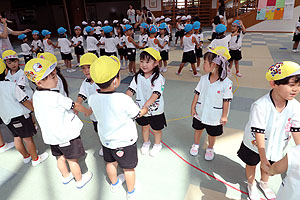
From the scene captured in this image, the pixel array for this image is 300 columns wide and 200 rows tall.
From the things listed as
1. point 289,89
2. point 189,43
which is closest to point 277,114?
point 289,89

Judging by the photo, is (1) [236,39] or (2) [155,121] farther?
(1) [236,39]

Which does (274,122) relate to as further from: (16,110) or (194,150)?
(16,110)

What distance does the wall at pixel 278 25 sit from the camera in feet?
33.3

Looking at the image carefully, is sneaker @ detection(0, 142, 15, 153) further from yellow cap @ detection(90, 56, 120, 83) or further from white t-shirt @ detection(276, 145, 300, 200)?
white t-shirt @ detection(276, 145, 300, 200)

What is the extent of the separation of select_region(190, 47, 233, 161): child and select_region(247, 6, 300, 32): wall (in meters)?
11.0

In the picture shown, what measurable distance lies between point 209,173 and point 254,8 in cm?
1160

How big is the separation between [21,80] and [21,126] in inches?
27.5

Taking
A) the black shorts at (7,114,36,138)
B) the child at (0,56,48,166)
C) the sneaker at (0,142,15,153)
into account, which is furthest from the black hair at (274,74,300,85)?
the sneaker at (0,142,15,153)

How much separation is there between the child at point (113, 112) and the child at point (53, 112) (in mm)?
297

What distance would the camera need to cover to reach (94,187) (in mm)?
2029

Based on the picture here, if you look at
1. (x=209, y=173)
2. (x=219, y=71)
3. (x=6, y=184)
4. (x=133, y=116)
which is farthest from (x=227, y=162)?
(x=6, y=184)

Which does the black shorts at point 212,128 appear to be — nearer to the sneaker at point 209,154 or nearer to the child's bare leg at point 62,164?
the sneaker at point 209,154

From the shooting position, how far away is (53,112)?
165cm

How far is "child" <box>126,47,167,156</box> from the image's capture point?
6.61 feet
